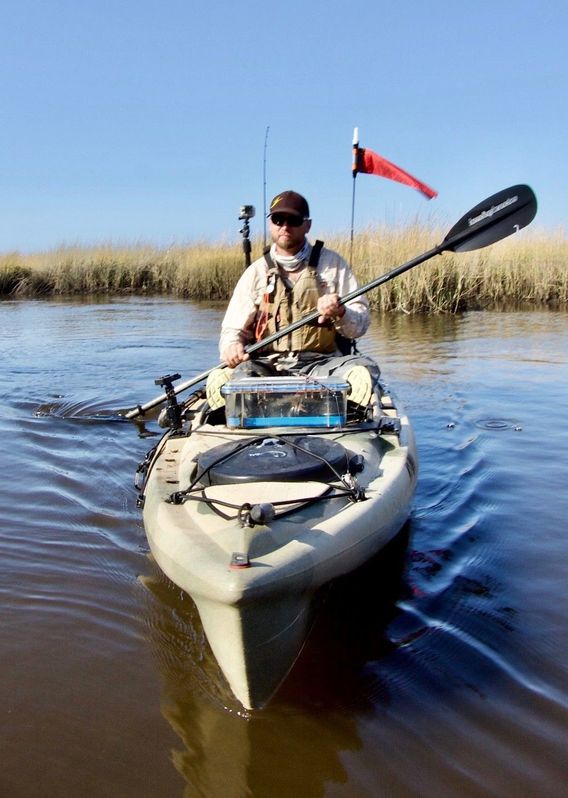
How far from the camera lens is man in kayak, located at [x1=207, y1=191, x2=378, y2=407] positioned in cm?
502

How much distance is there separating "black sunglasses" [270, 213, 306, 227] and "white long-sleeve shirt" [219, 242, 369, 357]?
33 cm

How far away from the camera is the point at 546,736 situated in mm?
2721

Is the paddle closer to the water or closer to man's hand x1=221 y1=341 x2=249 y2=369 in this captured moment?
man's hand x1=221 y1=341 x2=249 y2=369

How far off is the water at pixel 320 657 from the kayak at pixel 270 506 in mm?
275

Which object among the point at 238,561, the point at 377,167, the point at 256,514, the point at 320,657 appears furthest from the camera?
the point at 377,167

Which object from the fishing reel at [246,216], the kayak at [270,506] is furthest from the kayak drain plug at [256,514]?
the fishing reel at [246,216]

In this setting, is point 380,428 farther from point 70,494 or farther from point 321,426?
point 70,494

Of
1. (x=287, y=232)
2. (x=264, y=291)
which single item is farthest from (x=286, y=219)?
(x=264, y=291)

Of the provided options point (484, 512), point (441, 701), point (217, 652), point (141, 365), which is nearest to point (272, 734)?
point (217, 652)

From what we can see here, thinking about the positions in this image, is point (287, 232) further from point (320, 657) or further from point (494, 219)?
point (320, 657)

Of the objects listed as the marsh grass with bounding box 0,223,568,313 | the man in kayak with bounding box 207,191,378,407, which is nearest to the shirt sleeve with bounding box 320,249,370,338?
the man in kayak with bounding box 207,191,378,407

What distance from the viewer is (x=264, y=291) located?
17.2 ft

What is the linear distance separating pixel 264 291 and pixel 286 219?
21.7 inches

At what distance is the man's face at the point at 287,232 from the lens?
491 cm
